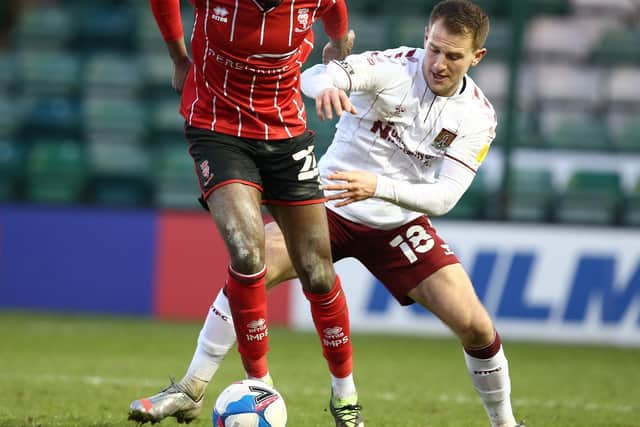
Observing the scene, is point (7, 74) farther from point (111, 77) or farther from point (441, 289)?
point (441, 289)

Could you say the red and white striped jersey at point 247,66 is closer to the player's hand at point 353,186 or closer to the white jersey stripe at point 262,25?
the white jersey stripe at point 262,25

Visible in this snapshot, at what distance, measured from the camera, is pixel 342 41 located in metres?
4.75

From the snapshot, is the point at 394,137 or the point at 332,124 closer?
the point at 394,137

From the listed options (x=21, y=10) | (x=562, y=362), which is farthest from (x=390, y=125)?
(x=21, y=10)

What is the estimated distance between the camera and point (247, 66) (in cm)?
413

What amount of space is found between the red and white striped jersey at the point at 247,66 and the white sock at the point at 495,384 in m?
1.27

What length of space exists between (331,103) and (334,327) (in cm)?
98

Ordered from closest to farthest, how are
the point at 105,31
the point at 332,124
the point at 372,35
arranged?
the point at 332,124 < the point at 372,35 < the point at 105,31

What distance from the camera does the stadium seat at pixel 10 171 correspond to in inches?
391

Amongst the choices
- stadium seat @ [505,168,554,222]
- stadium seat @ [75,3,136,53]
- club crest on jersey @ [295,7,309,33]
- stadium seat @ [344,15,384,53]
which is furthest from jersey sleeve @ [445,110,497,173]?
stadium seat @ [75,3,136,53]

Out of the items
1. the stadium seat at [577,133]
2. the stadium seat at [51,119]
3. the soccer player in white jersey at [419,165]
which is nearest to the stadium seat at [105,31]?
the stadium seat at [51,119]

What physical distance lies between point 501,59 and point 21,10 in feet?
21.9

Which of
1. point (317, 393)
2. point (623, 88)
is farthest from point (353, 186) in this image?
point (623, 88)

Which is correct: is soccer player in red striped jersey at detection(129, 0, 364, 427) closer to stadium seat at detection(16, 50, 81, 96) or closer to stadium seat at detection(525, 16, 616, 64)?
stadium seat at detection(16, 50, 81, 96)
